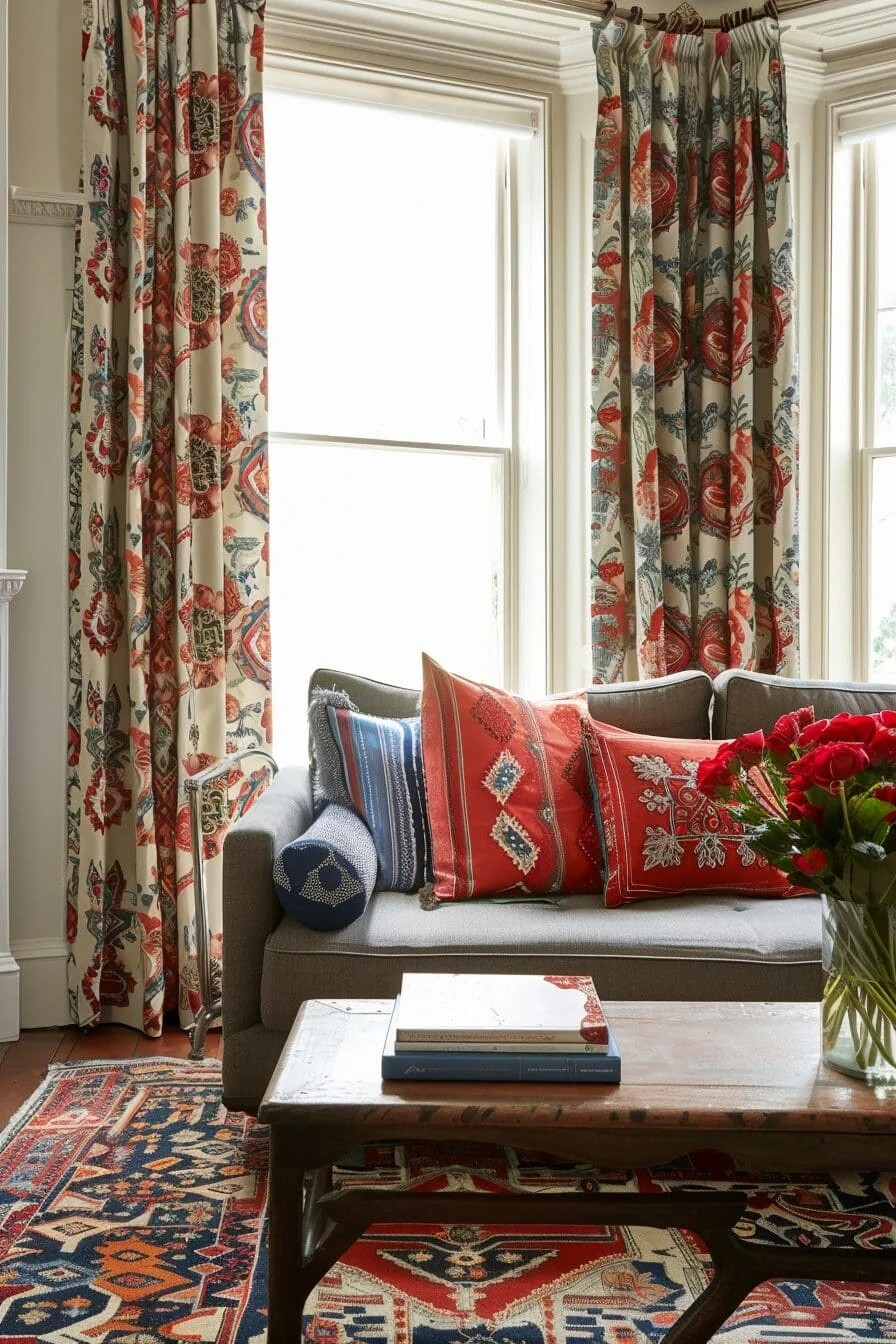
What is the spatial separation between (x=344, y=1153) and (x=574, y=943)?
963 mm

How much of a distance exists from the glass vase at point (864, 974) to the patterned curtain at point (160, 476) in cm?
206

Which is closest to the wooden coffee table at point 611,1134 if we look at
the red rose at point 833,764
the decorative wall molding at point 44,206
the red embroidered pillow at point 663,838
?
the red rose at point 833,764

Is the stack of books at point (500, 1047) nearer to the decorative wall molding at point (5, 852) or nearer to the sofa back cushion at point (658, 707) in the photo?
the sofa back cushion at point (658, 707)

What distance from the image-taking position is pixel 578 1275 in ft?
6.37

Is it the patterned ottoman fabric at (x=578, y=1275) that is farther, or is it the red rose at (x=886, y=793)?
the patterned ottoman fabric at (x=578, y=1275)

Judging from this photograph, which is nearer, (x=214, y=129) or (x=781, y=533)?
(x=214, y=129)

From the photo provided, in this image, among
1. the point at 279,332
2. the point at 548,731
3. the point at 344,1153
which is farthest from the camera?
the point at 279,332

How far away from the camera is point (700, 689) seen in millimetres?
3143

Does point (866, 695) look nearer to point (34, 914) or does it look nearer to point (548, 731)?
point (548, 731)

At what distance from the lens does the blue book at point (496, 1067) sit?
60.6 inches

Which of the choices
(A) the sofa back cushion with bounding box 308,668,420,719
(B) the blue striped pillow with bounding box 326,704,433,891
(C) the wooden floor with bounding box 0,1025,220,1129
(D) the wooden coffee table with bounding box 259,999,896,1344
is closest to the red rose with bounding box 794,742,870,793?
(D) the wooden coffee table with bounding box 259,999,896,1344

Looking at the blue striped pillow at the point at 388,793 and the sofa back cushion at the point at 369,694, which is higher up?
the sofa back cushion at the point at 369,694

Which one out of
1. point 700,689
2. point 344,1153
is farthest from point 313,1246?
point 700,689

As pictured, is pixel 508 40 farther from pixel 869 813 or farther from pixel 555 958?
pixel 869 813
